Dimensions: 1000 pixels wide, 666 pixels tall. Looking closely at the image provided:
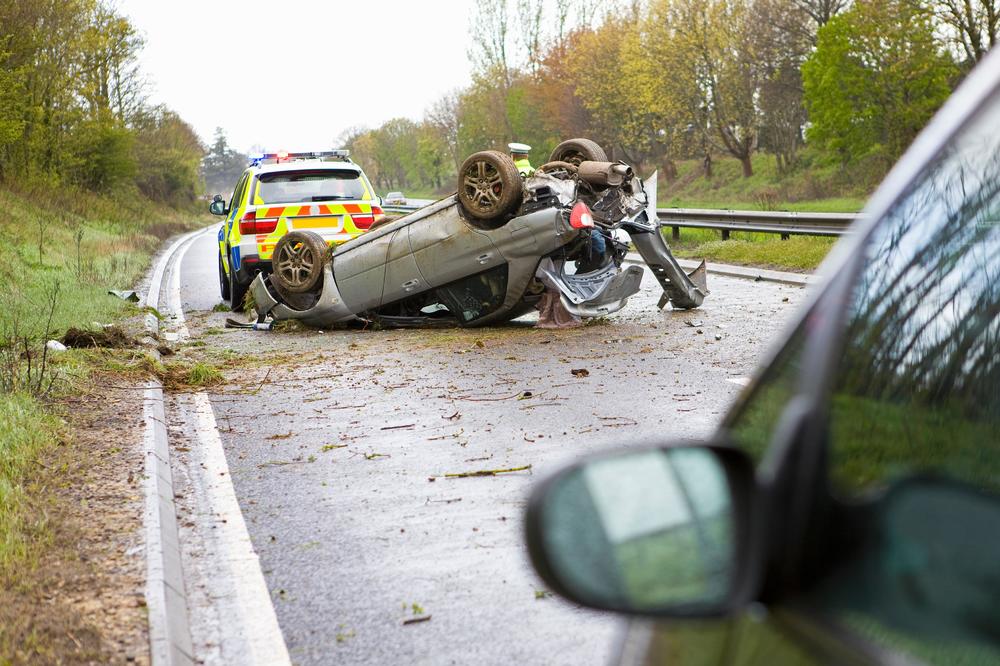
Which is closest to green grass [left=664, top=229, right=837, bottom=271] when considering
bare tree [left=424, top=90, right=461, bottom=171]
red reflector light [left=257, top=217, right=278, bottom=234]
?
red reflector light [left=257, top=217, right=278, bottom=234]

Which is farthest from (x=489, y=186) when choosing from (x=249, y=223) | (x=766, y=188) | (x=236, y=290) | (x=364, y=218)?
(x=766, y=188)

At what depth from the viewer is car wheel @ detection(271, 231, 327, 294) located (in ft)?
43.5

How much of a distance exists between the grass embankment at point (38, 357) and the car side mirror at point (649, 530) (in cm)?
280

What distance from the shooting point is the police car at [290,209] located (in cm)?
1521

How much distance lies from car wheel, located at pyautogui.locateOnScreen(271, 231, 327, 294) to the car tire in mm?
2198

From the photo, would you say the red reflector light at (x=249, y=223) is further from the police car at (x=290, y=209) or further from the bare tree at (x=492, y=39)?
the bare tree at (x=492, y=39)

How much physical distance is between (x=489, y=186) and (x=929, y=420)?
10.4 metres

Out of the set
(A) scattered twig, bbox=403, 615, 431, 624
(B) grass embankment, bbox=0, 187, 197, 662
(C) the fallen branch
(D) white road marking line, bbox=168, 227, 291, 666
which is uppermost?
(B) grass embankment, bbox=0, 187, 197, 662

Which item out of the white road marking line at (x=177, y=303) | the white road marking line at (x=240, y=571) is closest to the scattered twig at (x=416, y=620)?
the white road marking line at (x=240, y=571)

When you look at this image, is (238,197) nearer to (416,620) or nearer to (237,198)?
(237,198)

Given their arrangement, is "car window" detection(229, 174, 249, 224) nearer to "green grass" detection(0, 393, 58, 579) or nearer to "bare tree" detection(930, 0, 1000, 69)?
"green grass" detection(0, 393, 58, 579)

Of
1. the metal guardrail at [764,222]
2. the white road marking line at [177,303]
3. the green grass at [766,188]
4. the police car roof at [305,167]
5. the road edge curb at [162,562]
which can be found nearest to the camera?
the road edge curb at [162,562]

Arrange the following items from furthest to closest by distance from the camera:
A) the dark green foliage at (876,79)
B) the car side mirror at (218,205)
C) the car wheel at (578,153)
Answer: the dark green foliage at (876,79)
the car side mirror at (218,205)
the car wheel at (578,153)

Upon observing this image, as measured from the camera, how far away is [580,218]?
11695 millimetres
